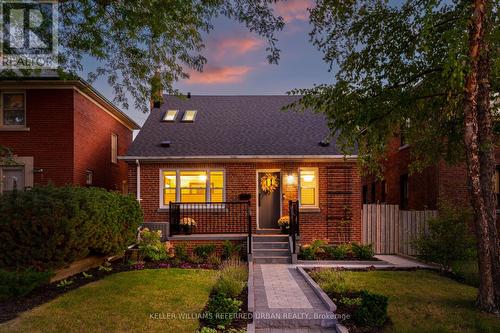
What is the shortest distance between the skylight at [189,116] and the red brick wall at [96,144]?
12.4 feet

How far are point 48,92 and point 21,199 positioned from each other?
8224 mm

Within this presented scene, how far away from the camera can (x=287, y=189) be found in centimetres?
1698

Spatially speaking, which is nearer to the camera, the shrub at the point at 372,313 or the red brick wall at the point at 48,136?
the shrub at the point at 372,313

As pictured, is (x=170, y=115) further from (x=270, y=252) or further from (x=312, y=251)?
(x=312, y=251)

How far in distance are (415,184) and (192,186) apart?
32.7ft

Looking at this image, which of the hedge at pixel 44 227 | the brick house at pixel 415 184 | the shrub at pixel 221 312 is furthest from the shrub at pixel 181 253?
the brick house at pixel 415 184

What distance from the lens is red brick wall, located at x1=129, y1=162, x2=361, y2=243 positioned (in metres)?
16.8

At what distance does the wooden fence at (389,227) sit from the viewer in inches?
625

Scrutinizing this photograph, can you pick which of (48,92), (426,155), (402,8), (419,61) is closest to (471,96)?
(419,61)

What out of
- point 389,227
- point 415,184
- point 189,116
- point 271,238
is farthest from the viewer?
point 189,116

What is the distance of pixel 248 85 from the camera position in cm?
2330

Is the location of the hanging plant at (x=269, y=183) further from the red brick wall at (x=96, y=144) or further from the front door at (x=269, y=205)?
the red brick wall at (x=96, y=144)

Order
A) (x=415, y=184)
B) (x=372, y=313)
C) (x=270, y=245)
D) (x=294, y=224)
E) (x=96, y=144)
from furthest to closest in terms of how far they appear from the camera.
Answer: (x=415, y=184)
(x=96, y=144)
(x=270, y=245)
(x=294, y=224)
(x=372, y=313)

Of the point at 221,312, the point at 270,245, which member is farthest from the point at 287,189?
the point at 221,312
